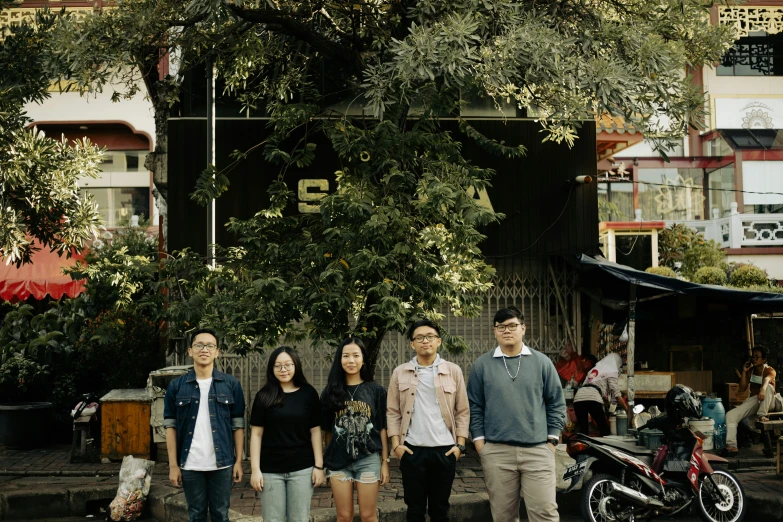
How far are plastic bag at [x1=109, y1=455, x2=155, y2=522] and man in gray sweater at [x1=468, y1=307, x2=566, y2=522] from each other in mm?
4056

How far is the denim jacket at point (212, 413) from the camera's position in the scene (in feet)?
20.0

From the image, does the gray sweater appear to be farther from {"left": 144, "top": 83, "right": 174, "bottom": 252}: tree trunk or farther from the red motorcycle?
{"left": 144, "top": 83, "right": 174, "bottom": 252}: tree trunk

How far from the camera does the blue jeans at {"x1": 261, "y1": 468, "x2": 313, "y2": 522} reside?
5.97 meters

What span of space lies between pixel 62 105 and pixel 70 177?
57.1 ft

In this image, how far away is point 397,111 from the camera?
357 inches

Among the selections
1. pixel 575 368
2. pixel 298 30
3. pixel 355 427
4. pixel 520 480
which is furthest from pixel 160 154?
pixel 520 480

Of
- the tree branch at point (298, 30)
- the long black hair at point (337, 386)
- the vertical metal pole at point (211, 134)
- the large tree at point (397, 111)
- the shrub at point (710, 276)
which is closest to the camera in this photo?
the long black hair at point (337, 386)

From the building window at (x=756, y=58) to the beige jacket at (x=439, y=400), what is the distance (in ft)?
78.7

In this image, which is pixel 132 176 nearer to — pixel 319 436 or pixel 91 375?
pixel 91 375

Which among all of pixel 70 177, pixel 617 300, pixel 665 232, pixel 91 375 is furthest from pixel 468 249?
pixel 665 232

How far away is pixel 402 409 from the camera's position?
6.43m

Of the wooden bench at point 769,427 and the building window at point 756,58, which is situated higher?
the building window at point 756,58

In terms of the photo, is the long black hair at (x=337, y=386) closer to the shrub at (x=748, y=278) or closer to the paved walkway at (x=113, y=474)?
the paved walkway at (x=113, y=474)

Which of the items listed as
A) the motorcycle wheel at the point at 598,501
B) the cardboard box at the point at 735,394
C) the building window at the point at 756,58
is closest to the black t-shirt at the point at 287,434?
the motorcycle wheel at the point at 598,501
